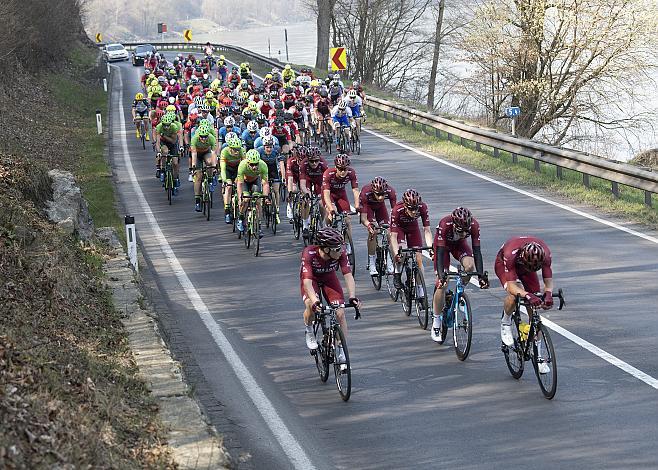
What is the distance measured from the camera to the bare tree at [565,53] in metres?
39.3

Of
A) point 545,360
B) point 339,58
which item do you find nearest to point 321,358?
point 545,360

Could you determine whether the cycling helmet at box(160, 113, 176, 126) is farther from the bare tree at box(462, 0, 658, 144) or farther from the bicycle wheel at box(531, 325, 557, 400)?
the bare tree at box(462, 0, 658, 144)

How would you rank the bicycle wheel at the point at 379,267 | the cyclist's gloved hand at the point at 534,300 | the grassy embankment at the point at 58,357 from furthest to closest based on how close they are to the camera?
the bicycle wheel at the point at 379,267 < the cyclist's gloved hand at the point at 534,300 < the grassy embankment at the point at 58,357

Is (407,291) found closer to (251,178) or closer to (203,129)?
(251,178)

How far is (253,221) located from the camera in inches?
717

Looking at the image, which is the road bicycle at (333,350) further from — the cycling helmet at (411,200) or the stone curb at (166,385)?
the cycling helmet at (411,200)

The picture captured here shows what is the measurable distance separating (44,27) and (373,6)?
20.8 metres

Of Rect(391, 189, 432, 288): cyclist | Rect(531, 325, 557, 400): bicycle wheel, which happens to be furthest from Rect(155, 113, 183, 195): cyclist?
Rect(531, 325, 557, 400): bicycle wheel

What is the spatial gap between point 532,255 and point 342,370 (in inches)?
84.2

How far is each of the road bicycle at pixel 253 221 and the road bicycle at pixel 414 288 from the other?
4509mm

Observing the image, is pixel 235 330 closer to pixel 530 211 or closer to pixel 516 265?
pixel 516 265

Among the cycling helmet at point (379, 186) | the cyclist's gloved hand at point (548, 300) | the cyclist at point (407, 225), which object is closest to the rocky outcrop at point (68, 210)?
the cycling helmet at point (379, 186)

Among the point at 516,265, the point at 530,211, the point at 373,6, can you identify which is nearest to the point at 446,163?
the point at 530,211

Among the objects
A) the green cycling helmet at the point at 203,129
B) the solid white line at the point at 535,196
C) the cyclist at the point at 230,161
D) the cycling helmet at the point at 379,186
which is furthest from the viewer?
the green cycling helmet at the point at 203,129
